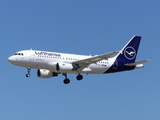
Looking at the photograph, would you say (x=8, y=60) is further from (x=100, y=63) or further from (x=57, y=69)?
(x=100, y=63)

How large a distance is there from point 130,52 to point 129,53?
420 millimetres

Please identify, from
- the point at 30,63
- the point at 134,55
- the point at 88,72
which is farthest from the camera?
the point at 134,55

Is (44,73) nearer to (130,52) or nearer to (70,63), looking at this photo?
(70,63)

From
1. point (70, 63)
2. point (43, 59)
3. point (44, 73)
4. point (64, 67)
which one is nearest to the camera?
point (43, 59)

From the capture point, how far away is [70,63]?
68.4m

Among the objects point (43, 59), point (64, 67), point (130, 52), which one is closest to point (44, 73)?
point (64, 67)

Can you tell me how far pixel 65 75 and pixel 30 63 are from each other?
27.6ft

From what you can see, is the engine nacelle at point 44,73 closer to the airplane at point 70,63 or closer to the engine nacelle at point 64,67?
the airplane at point 70,63

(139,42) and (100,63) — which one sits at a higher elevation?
(139,42)

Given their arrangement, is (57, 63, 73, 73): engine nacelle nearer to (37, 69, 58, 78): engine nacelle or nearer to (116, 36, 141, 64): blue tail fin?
(37, 69, 58, 78): engine nacelle

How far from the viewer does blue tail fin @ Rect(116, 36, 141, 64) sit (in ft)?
243

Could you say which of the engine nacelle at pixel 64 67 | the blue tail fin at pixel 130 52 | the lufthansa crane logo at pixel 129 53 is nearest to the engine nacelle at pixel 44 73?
the engine nacelle at pixel 64 67

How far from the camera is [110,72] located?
7212 centimetres

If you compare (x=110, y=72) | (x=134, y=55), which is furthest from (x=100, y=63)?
(x=134, y=55)
